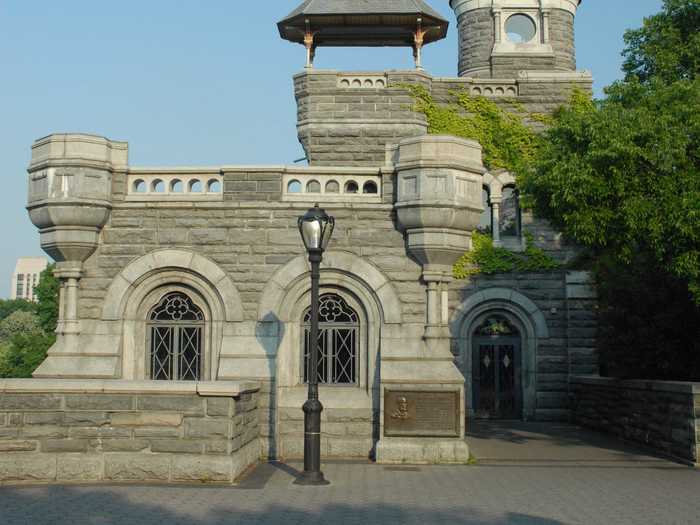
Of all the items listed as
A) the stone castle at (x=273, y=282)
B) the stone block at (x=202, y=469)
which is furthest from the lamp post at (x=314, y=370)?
the stone castle at (x=273, y=282)

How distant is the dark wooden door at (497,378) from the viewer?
22.8 meters

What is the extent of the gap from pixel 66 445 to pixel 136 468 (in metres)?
0.97

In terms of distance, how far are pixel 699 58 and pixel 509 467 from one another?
11.2m

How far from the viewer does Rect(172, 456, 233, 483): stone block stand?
1146cm

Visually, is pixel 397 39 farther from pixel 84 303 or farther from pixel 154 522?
pixel 154 522

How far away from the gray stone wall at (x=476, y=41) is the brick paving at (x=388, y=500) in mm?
19084

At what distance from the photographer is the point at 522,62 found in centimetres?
2797

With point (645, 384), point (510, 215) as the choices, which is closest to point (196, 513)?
point (645, 384)

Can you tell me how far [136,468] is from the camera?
1149 centimetres

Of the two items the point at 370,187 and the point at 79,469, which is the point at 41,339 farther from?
the point at 79,469

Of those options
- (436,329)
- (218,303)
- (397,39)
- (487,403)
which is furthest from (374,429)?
(397,39)

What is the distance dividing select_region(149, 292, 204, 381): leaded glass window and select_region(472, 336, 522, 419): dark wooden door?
32.4 feet

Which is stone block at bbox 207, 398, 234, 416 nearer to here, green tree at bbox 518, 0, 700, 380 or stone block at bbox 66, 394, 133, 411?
stone block at bbox 66, 394, 133, 411

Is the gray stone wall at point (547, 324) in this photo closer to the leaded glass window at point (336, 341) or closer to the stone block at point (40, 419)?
the leaded glass window at point (336, 341)
